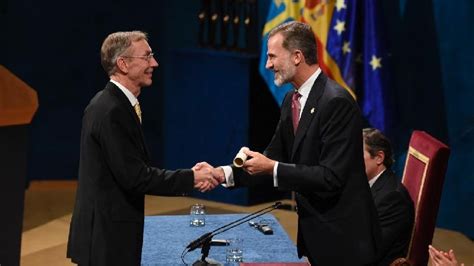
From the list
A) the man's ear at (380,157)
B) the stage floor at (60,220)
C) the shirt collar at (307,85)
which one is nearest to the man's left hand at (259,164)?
the shirt collar at (307,85)

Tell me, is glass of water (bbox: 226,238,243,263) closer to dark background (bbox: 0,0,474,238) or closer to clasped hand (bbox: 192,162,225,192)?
clasped hand (bbox: 192,162,225,192)

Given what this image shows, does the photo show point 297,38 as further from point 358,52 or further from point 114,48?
point 358,52

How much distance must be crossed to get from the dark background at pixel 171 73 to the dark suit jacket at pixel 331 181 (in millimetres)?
3808

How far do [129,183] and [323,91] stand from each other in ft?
2.83

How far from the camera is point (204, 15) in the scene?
325 inches

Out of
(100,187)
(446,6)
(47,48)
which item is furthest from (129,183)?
(47,48)

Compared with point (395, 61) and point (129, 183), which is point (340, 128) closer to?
point (129, 183)

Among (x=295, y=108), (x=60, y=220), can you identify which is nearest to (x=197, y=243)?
(x=295, y=108)

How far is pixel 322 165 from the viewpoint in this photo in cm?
328

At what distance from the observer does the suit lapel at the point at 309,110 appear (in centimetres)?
334

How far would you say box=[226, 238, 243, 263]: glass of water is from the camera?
12.7 feet

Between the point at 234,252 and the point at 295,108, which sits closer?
the point at 295,108

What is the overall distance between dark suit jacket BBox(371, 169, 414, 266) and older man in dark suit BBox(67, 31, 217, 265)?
1169mm

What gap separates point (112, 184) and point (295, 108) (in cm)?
81
